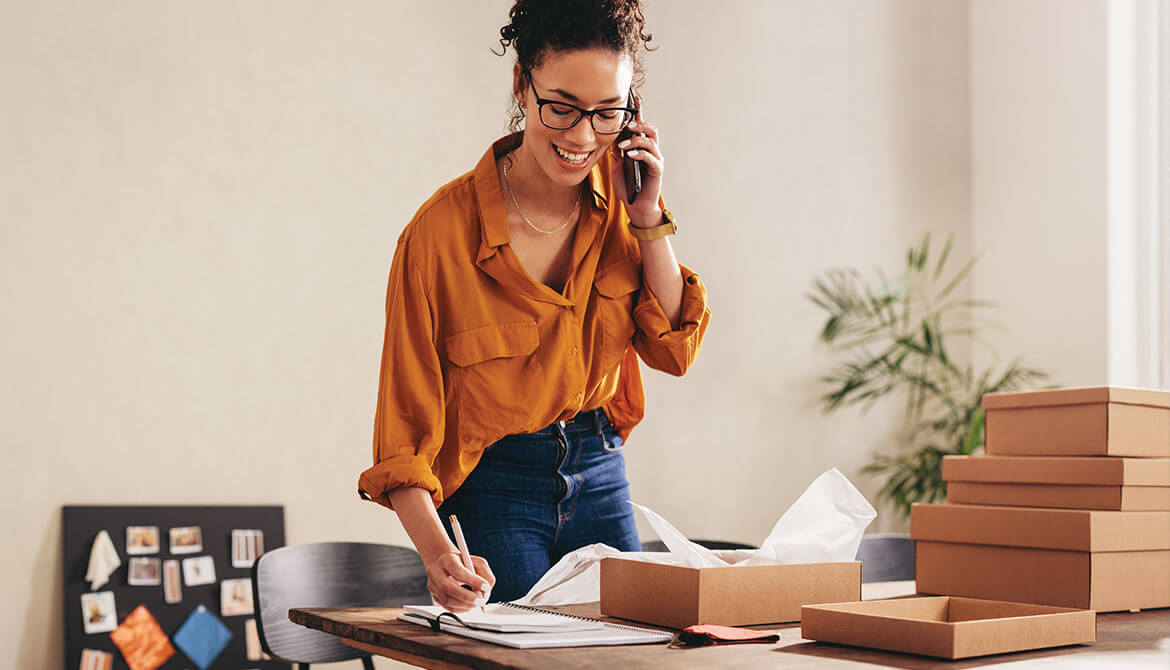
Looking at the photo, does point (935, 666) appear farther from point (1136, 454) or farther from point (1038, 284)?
point (1038, 284)

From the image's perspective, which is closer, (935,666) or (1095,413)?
(935,666)

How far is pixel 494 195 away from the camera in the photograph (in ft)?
5.25

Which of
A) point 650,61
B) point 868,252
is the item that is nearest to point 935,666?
point 650,61

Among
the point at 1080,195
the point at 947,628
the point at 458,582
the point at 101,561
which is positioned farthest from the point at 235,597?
the point at 1080,195

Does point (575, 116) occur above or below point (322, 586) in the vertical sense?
above

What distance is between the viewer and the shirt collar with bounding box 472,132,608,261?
5.09 ft

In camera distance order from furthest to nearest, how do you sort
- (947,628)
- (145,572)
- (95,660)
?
(145,572) < (95,660) < (947,628)

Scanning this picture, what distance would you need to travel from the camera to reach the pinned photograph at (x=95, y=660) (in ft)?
8.71

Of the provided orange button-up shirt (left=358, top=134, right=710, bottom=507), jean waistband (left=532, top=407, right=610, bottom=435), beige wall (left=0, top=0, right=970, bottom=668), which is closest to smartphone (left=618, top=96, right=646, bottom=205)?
orange button-up shirt (left=358, top=134, right=710, bottom=507)

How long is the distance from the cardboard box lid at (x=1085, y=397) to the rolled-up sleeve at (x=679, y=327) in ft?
1.62

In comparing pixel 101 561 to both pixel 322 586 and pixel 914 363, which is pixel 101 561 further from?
pixel 914 363

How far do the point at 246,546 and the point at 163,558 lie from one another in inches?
8.8

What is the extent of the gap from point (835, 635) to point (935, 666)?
0.13 metres

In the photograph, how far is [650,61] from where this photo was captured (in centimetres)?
383
